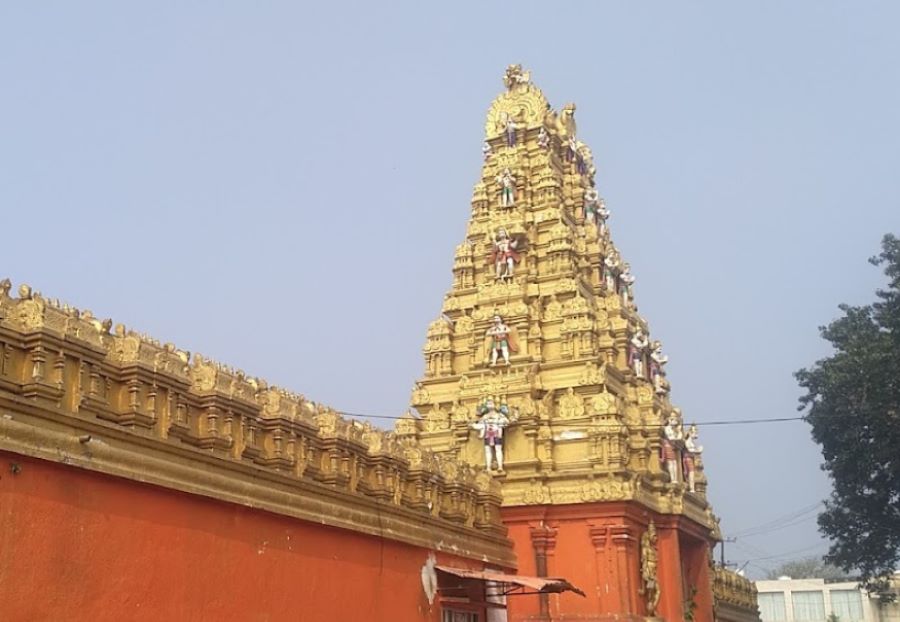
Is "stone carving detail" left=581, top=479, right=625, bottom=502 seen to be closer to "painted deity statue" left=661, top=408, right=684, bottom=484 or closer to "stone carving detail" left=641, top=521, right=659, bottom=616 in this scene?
"stone carving detail" left=641, top=521, right=659, bottom=616

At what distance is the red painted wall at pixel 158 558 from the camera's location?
27.9 ft

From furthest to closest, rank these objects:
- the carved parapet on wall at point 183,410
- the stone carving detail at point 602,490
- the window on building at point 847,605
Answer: the window on building at point 847,605 → the stone carving detail at point 602,490 → the carved parapet on wall at point 183,410

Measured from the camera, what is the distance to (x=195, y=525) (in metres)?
10.5

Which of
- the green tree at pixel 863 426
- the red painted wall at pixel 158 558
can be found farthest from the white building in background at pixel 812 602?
the red painted wall at pixel 158 558

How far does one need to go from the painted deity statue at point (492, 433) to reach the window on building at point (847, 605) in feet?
171

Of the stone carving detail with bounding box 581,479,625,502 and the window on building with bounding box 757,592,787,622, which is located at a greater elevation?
the stone carving detail with bounding box 581,479,625,502

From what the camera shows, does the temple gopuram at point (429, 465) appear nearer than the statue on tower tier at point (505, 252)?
Yes

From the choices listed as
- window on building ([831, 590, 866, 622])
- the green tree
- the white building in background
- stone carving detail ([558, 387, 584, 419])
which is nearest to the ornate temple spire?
stone carving detail ([558, 387, 584, 419])

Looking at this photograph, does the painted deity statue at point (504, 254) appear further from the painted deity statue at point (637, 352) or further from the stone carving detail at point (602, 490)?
the stone carving detail at point (602, 490)

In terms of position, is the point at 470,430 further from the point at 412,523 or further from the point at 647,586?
the point at 412,523

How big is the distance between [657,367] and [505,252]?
5577 millimetres

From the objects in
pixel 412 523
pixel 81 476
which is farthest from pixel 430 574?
pixel 81 476

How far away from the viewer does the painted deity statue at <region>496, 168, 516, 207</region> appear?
1077 inches

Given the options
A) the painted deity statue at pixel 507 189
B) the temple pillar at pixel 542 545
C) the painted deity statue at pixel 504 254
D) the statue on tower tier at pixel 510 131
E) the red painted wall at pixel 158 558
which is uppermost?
the statue on tower tier at pixel 510 131
